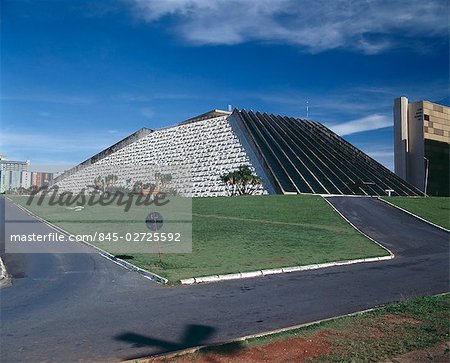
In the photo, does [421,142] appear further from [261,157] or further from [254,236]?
[254,236]

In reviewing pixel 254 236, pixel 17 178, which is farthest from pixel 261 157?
pixel 17 178

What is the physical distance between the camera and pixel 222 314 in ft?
24.1

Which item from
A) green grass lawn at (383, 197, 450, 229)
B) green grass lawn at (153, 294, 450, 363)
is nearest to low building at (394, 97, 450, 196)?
green grass lawn at (383, 197, 450, 229)

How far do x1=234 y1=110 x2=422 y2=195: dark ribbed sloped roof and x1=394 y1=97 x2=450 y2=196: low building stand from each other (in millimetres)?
8636

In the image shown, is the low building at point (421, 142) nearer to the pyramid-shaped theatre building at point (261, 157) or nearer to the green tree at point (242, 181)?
the pyramid-shaped theatre building at point (261, 157)

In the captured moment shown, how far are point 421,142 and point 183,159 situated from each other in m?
34.8

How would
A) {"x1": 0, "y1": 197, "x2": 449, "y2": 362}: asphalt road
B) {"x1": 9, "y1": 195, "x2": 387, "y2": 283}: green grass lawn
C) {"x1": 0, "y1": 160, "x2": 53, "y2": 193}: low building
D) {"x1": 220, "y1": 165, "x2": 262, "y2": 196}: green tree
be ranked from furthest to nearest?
{"x1": 0, "y1": 160, "x2": 53, "y2": 193}: low building → {"x1": 220, "y1": 165, "x2": 262, "y2": 196}: green tree → {"x1": 9, "y1": 195, "x2": 387, "y2": 283}: green grass lawn → {"x1": 0, "y1": 197, "x2": 449, "y2": 362}: asphalt road

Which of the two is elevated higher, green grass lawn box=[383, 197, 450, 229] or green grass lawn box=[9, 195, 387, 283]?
green grass lawn box=[383, 197, 450, 229]

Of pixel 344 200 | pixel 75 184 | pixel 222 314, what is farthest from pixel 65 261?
pixel 75 184

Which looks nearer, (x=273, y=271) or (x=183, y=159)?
(x=273, y=271)

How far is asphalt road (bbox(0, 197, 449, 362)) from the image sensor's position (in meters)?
5.75

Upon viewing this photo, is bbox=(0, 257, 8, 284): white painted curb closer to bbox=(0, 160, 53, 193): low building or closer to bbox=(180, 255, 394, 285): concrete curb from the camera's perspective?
bbox=(180, 255, 394, 285): concrete curb

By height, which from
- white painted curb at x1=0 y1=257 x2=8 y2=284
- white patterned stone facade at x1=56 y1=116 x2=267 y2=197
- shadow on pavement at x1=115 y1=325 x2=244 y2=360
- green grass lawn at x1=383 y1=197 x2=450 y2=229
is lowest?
white painted curb at x1=0 y1=257 x2=8 y2=284

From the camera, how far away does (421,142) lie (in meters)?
58.8
